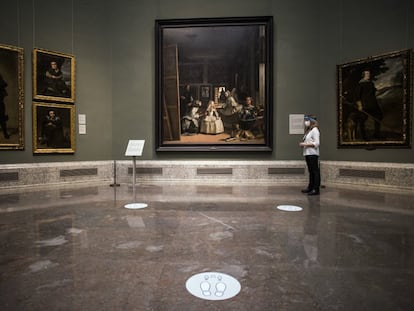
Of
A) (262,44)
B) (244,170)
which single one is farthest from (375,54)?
(244,170)

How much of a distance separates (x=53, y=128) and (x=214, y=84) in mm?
5488

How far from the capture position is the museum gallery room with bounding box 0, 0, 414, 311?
445 centimetres

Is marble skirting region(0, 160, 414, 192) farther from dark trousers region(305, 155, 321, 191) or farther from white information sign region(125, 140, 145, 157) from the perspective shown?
dark trousers region(305, 155, 321, 191)

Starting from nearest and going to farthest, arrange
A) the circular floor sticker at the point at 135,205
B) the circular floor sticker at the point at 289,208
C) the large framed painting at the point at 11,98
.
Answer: the circular floor sticker at the point at 289,208, the circular floor sticker at the point at 135,205, the large framed painting at the point at 11,98

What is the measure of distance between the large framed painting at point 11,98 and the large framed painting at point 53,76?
0.40 meters

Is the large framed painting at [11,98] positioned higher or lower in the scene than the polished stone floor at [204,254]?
higher

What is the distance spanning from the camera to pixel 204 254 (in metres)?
3.18

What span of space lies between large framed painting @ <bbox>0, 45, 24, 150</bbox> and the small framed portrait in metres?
0.40

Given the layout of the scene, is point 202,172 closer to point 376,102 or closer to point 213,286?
point 376,102

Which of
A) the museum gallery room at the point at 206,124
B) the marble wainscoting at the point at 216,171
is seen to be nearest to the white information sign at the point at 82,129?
the museum gallery room at the point at 206,124

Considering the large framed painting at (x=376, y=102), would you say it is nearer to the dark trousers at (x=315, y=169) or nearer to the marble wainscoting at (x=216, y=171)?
the marble wainscoting at (x=216, y=171)

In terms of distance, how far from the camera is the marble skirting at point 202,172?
336 inches

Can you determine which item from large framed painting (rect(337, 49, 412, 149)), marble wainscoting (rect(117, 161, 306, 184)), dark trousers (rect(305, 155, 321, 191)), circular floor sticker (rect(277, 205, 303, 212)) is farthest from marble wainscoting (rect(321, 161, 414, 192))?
circular floor sticker (rect(277, 205, 303, 212))

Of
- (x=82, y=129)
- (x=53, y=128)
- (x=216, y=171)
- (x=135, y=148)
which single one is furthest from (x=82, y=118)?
(x=216, y=171)
